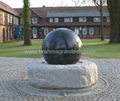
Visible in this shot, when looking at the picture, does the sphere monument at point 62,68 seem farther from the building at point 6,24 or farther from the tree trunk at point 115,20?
the building at point 6,24

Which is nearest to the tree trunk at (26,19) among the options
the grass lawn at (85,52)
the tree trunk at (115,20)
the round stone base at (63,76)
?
the grass lawn at (85,52)

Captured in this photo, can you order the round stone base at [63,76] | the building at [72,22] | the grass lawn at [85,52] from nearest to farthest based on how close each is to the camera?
the round stone base at [63,76]
the grass lawn at [85,52]
the building at [72,22]

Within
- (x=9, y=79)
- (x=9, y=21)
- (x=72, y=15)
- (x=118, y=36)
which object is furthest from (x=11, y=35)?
(x=9, y=79)

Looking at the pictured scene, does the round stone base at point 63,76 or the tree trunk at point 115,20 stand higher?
the tree trunk at point 115,20

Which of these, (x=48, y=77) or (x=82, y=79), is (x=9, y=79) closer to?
(x=48, y=77)

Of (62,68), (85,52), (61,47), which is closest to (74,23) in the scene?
(85,52)

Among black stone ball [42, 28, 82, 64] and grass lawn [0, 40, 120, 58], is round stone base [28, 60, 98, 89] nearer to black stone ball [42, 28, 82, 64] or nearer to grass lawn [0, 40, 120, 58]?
black stone ball [42, 28, 82, 64]

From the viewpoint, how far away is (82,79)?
806cm

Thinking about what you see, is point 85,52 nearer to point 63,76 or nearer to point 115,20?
point 115,20

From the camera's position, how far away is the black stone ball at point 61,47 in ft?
28.3

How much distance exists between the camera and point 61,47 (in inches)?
339

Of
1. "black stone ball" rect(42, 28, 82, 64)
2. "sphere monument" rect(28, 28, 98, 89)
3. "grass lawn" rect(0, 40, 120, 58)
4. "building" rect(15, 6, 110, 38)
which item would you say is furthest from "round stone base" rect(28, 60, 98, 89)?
"building" rect(15, 6, 110, 38)

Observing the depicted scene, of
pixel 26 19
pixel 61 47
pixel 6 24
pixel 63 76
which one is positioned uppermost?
pixel 6 24

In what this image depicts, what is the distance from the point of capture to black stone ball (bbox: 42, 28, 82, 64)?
28.3ft
